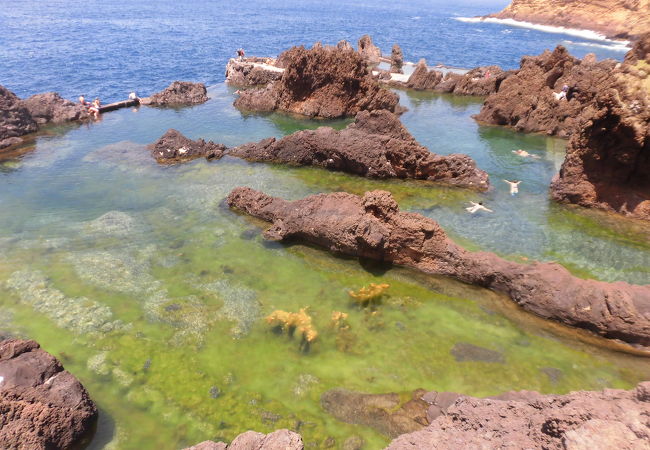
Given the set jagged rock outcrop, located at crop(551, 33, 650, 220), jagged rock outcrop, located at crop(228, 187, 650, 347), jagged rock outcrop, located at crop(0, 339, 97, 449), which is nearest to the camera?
jagged rock outcrop, located at crop(0, 339, 97, 449)

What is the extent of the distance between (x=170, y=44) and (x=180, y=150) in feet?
167

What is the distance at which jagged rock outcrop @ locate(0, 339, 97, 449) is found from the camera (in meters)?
7.12

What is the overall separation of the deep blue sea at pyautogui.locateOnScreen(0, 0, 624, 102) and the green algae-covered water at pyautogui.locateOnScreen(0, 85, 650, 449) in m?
25.3

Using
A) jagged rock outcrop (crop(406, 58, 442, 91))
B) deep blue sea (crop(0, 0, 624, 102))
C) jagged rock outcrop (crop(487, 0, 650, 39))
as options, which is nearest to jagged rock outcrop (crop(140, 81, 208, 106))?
deep blue sea (crop(0, 0, 624, 102))

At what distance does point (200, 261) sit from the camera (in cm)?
1352

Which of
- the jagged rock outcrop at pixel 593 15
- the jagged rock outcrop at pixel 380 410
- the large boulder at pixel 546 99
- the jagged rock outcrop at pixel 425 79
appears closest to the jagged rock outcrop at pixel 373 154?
the large boulder at pixel 546 99

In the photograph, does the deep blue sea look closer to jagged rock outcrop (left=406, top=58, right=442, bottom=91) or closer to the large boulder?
jagged rock outcrop (left=406, top=58, right=442, bottom=91)

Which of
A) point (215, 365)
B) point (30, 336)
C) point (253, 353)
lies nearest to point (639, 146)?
point (253, 353)

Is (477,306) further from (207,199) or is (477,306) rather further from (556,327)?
(207,199)

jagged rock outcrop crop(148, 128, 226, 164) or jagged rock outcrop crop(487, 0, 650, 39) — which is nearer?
jagged rock outcrop crop(148, 128, 226, 164)

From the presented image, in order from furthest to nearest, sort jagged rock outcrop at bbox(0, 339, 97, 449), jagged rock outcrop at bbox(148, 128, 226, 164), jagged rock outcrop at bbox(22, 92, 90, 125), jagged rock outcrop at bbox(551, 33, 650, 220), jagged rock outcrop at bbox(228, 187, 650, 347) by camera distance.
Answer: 1. jagged rock outcrop at bbox(22, 92, 90, 125)
2. jagged rock outcrop at bbox(148, 128, 226, 164)
3. jagged rock outcrop at bbox(551, 33, 650, 220)
4. jagged rock outcrop at bbox(228, 187, 650, 347)
5. jagged rock outcrop at bbox(0, 339, 97, 449)

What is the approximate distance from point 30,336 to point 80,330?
1202 mm

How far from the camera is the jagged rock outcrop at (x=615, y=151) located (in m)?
14.5

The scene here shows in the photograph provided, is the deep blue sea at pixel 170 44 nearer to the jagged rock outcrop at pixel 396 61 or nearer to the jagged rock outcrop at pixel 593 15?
the jagged rock outcrop at pixel 593 15
